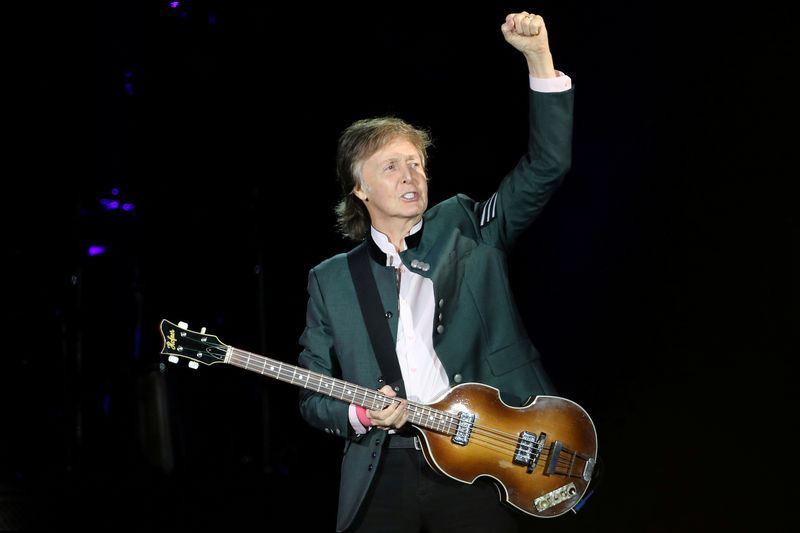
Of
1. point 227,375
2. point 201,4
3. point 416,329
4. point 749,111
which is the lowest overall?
point 227,375

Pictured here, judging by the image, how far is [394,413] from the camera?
230 cm

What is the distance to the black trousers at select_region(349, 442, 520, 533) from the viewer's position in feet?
7.57

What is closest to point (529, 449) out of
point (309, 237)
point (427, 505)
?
point (427, 505)

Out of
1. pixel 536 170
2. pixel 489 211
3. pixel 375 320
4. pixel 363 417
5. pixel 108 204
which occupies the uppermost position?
pixel 108 204

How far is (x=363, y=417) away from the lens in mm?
2398

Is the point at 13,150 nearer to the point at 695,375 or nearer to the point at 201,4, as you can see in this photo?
the point at 201,4

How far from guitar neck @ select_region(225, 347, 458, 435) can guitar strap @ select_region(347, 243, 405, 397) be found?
3.9 inches

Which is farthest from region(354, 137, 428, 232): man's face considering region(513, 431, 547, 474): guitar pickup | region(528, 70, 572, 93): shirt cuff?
region(513, 431, 547, 474): guitar pickup

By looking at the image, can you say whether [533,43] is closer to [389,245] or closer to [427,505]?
[389,245]

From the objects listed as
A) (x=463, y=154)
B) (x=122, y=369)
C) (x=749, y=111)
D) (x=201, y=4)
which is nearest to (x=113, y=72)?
(x=201, y=4)

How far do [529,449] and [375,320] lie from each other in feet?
2.19

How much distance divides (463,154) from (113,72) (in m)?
2.46

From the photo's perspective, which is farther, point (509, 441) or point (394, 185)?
point (394, 185)

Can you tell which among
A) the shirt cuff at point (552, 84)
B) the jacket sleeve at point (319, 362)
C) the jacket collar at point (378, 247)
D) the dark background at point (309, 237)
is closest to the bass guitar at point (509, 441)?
the jacket sleeve at point (319, 362)
